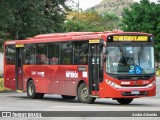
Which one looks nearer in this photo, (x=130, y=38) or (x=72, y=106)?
(x=72, y=106)

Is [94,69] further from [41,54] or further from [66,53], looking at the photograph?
[41,54]

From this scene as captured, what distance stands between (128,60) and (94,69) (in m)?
1.56

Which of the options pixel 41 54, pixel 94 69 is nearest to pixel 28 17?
pixel 41 54

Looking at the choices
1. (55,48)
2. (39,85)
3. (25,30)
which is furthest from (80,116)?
(25,30)

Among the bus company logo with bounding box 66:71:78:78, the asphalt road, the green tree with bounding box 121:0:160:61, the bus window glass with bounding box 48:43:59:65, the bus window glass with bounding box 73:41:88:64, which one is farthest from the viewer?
the green tree with bounding box 121:0:160:61

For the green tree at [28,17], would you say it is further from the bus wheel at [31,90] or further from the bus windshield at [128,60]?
the bus windshield at [128,60]

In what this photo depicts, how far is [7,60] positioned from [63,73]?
6842 millimetres

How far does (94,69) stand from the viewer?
23.0 meters

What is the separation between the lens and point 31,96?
93.5ft

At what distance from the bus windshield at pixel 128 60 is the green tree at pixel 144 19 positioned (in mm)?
55884

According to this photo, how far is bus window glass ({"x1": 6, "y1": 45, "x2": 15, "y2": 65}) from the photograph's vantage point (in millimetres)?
30394

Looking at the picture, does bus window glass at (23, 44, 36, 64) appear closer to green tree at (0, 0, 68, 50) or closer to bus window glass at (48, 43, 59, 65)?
bus window glass at (48, 43, 59, 65)

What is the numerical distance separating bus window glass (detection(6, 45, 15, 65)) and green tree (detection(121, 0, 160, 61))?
49.1 meters

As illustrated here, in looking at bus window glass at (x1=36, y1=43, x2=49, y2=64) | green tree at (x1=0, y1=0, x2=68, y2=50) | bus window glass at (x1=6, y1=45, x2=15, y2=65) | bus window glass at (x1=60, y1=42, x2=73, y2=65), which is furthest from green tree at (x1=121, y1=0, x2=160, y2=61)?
bus window glass at (x1=60, y1=42, x2=73, y2=65)
